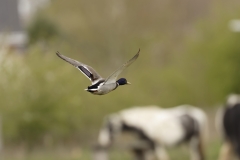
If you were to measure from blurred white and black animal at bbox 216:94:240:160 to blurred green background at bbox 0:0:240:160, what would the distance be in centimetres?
337

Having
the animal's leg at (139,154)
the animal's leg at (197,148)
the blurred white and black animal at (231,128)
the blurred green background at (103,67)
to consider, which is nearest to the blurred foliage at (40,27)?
the blurred green background at (103,67)

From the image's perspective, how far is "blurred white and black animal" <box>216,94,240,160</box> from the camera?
1778 cm

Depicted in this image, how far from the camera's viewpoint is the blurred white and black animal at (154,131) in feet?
61.9

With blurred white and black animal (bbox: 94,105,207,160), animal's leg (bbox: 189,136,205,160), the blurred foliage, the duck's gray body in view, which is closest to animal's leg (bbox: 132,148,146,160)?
blurred white and black animal (bbox: 94,105,207,160)

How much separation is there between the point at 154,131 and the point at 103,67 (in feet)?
56.4

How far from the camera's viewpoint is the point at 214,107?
3269cm

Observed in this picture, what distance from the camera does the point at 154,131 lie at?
18766mm

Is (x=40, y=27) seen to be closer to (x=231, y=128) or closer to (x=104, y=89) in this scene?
(x=231, y=128)

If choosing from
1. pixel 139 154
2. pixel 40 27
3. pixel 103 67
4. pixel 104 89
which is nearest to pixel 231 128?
pixel 139 154

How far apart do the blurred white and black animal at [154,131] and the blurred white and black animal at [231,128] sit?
970mm

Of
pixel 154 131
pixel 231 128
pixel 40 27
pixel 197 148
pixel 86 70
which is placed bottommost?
pixel 86 70

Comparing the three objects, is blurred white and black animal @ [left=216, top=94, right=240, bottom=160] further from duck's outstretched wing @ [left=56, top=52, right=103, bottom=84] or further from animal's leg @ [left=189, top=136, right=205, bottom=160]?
duck's outstretched wing @ [left=56, top=52, right=103, bottom=84]

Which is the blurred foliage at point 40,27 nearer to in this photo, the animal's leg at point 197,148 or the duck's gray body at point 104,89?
the animal's leg at point 197,148

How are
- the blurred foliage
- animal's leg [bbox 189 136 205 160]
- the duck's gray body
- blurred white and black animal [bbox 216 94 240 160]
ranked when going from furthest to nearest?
the blurred foliage < animal's leg [bbox 189 136 205 160] < blurred white and black animal [bbox 216 94 240 160] < the duck's gray body
